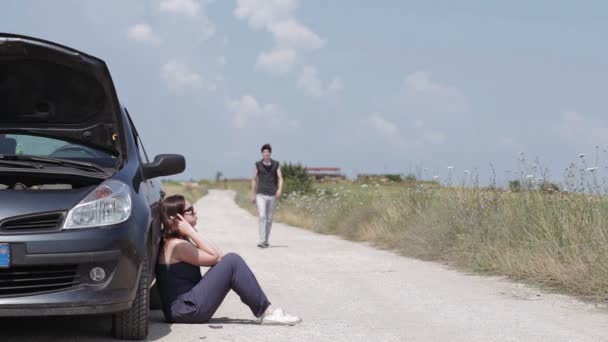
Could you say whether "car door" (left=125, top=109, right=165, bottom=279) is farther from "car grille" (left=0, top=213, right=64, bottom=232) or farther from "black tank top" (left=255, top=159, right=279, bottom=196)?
"black tank top" (left=255, top=159, right=279, bottom=196)

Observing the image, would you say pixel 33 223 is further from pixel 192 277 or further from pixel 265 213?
pixel 265 213

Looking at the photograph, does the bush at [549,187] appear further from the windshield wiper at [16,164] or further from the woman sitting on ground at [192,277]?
the windshield wiper at [16,164]

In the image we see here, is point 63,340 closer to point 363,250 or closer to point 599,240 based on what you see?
point 599,240

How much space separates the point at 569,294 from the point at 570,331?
2088 mm

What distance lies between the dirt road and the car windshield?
121 centimetres

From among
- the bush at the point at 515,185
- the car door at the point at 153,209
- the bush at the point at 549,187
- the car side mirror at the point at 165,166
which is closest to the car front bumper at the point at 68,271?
the car door at the point at 153,209

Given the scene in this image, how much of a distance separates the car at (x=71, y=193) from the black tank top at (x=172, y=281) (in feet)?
0.77

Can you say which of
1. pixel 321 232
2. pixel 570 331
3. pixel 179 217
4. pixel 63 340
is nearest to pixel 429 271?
pixel 570 331

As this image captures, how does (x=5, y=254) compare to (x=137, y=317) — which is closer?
(x=5, y=254)

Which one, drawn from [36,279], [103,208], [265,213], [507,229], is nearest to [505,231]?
[507,229]

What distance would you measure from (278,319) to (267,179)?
30.0 feet

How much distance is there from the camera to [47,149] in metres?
6.08

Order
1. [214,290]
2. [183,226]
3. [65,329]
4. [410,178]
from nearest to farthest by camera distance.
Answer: [65,329], [214,290], [183,226], [410,178]

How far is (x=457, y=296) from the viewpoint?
8117 mm
